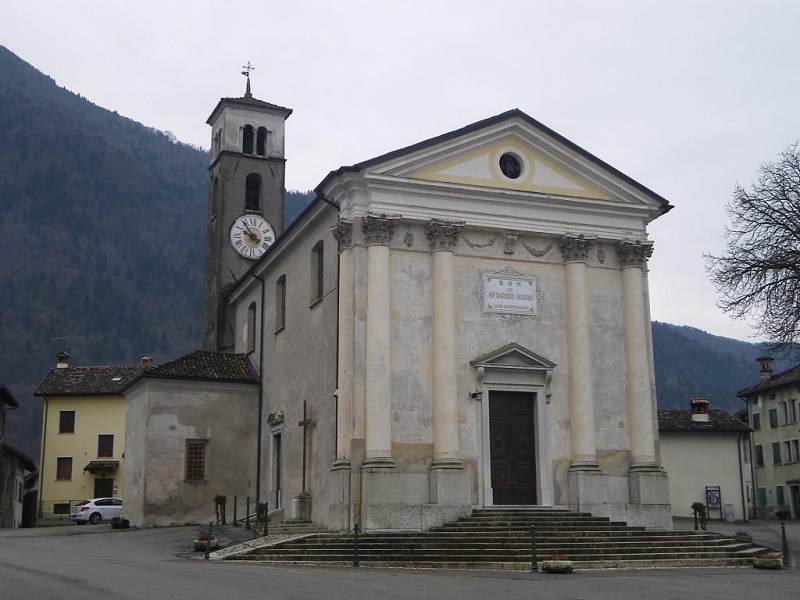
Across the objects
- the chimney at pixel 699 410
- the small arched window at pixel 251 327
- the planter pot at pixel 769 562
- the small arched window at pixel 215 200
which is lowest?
the planter pot at pixel 769 562

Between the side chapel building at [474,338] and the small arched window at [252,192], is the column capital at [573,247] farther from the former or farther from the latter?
the small arched window at [252,192]

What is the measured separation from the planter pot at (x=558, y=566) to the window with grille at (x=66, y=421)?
4438 cm

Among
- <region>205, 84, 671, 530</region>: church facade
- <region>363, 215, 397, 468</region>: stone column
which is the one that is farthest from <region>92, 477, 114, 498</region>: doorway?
<region>363, 215, 397, 468</region>: stone column

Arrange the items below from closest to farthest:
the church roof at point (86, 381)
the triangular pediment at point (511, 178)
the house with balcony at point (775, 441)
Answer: the triangular pediment at point (511, 178), the house with balcony at point (775, 441), the church roof at point (86, 381)

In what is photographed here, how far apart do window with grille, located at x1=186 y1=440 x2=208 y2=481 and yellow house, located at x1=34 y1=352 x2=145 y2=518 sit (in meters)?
27.0

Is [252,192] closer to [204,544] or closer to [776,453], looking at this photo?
[204,544]

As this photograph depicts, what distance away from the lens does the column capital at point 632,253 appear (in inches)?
1030

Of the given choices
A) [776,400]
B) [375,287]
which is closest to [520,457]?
[375,287]

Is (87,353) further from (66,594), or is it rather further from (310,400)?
(66,594)

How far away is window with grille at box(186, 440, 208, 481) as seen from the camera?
30281mm

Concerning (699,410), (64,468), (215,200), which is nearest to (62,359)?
(64,468)

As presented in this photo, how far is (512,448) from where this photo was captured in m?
24.5

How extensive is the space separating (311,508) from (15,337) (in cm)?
10317

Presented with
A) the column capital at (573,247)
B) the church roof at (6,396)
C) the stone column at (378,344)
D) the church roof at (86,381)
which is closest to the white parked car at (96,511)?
the church roof at (6,396)
